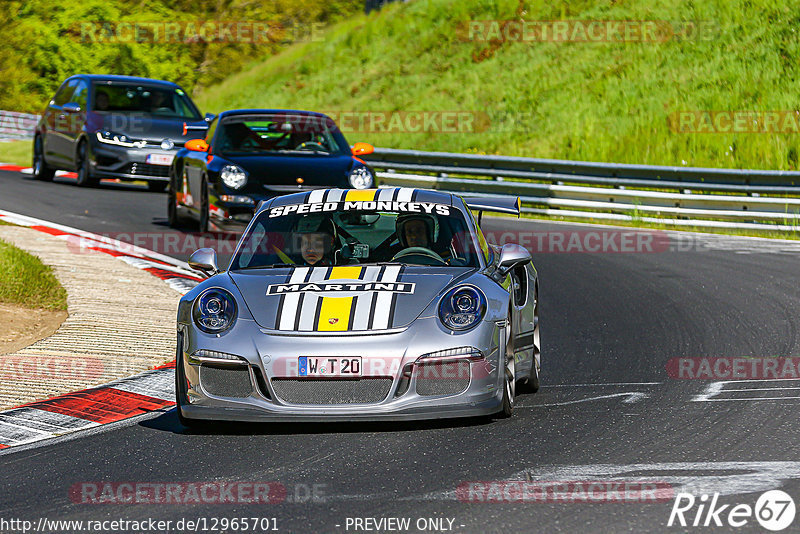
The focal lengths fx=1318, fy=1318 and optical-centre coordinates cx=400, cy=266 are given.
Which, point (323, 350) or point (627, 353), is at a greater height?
point (323, 350)

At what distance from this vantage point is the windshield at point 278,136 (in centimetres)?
1525

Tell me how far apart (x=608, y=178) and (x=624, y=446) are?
14.0 meters

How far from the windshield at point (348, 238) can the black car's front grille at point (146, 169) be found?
12.2m

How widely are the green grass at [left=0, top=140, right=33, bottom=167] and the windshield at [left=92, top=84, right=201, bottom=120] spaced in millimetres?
A: 6442

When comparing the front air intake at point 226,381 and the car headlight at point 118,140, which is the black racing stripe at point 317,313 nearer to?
the front air intake at point 226,381

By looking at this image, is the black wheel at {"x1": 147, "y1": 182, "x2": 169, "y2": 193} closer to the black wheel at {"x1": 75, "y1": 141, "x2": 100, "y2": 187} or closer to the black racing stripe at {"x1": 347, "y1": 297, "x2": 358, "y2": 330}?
the black wheel at {"x1": 75, "y1": 141, "x2": 100, "y2": 187}

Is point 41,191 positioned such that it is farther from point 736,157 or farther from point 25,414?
point 25,414

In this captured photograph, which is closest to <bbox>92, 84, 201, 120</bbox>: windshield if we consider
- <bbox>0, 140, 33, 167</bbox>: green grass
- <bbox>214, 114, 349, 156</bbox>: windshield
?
<bbox>214, 114, 349, 156</bbox>: windshield

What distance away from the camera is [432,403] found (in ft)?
20.9

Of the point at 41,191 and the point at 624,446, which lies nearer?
the point at 624,446

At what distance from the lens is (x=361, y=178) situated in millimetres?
14617

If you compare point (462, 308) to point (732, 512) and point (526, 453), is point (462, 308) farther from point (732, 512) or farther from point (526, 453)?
point (732, 512)

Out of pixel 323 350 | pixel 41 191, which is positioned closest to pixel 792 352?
pixel 323 350

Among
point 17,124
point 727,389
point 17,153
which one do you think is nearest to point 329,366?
point 727,389
